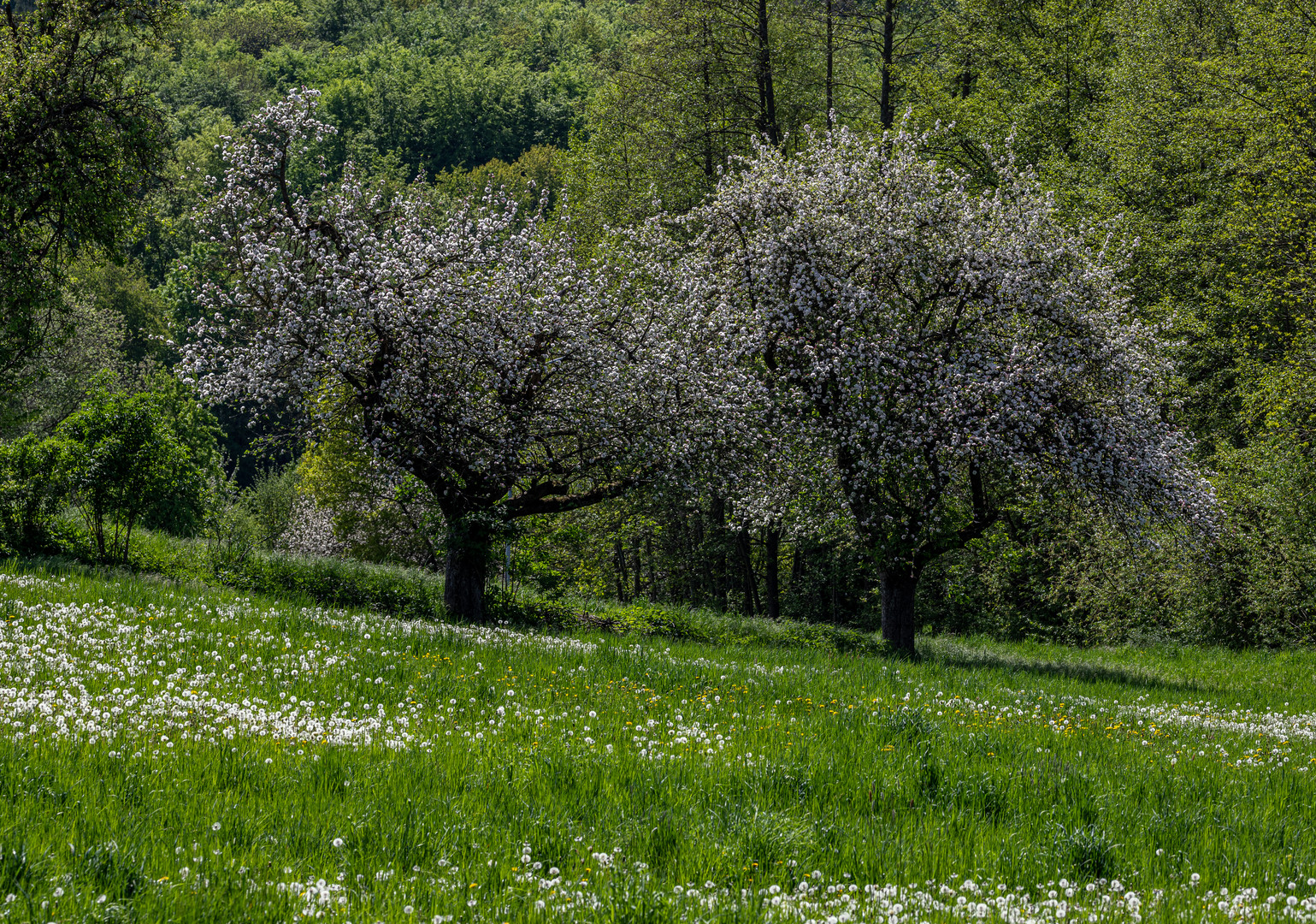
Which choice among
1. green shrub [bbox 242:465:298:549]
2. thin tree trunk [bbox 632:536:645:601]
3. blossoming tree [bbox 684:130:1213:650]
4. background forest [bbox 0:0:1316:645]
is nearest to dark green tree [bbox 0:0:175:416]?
background forest [bbox 0:0:1316:645]

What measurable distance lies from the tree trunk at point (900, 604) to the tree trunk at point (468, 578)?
29.7ft

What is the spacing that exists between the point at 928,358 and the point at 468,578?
1058cm

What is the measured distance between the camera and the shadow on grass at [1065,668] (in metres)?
17.2

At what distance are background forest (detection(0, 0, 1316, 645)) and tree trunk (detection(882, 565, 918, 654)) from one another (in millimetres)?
910

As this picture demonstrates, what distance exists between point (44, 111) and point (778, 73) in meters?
25.5

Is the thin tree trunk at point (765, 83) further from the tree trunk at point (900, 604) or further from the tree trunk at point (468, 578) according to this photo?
the tree trunk at point (468, 578)

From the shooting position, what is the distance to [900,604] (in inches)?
824

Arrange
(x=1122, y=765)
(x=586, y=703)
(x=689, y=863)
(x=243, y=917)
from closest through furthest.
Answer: (x=243, y=917), (x=689, y=863), (x=1122, y=765), (x=586, y=703)

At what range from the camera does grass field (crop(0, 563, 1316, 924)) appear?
4711mm

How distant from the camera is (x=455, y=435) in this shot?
1752cm

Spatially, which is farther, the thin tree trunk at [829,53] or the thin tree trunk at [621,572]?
the thin tree trunk at [621,572]

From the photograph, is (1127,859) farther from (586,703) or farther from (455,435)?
(455,435)

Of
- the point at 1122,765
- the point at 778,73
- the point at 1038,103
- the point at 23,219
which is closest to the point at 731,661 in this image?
the point at 1122,765

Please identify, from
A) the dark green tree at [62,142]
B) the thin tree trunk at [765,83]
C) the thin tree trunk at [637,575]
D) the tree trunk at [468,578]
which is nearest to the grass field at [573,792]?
the tree trunk at [468,578]
